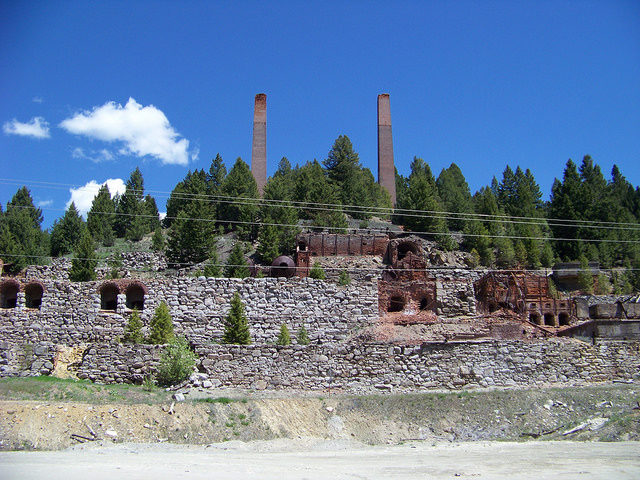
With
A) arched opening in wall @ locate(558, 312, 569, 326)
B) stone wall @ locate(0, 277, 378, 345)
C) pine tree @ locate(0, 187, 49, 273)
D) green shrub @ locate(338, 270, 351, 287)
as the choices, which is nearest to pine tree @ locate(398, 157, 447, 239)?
arched opening in wall @ locate(558, 312, 569, 326)

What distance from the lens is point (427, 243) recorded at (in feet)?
153

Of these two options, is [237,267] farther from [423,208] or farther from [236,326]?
[423,208]

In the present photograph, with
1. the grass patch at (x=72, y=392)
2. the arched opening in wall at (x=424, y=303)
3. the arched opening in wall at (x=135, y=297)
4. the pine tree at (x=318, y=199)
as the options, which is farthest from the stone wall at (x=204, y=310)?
the pine tree at (x=318, y=199)

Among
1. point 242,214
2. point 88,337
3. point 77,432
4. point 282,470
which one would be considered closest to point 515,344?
point 282,470

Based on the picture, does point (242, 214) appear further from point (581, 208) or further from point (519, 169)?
point (519, 169)

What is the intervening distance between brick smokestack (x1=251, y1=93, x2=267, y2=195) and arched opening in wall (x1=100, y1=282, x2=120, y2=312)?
123ft

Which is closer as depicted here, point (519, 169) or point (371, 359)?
point (371, 359)

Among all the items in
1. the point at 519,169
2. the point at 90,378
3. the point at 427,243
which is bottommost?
the point at 90,378

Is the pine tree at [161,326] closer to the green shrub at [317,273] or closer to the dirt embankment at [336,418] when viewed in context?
the dirt embankment at [336,418]

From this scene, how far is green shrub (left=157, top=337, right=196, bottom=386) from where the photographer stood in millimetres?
20641

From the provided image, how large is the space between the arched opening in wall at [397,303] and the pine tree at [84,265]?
58.7ft

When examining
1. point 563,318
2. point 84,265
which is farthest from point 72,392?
point 563,318

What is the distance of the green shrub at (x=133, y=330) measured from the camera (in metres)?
25.1

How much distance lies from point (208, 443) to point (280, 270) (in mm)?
19170
